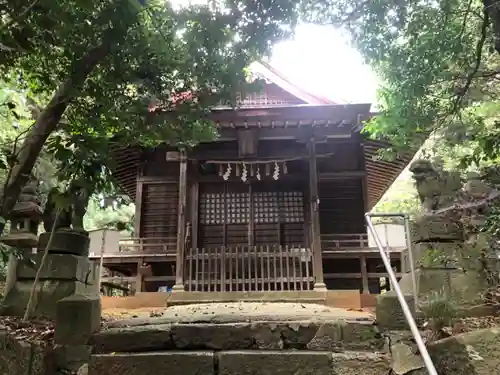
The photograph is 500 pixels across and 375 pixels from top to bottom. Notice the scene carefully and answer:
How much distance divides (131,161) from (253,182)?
3.41 meters

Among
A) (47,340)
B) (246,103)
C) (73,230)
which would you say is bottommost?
(47,340)

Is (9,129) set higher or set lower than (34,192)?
higher

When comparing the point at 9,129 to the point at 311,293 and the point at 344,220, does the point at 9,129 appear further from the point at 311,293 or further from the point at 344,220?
the point at 344,220

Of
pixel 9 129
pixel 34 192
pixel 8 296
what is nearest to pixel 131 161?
pixel 9 129

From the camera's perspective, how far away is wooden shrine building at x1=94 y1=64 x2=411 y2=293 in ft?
31.3

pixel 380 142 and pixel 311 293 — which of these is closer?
pixel 311 293

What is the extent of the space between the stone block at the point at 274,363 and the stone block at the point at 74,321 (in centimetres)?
117

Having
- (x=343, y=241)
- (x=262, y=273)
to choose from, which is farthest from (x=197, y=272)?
(x=343, y=241)

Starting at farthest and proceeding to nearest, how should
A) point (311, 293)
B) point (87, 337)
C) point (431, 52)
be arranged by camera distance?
point (311, 293) < point (431, 52) < point (87, 337)

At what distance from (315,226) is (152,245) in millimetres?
4073

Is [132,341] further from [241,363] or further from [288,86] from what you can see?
[288,86]

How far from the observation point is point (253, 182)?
11227 millimetres

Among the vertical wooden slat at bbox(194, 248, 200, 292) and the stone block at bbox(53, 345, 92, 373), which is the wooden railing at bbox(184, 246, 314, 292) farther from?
the stone block at bbox(53, 345, 92, 373)

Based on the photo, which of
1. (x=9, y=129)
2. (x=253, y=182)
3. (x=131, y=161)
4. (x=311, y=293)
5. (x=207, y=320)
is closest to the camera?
(x=207, y=320)
